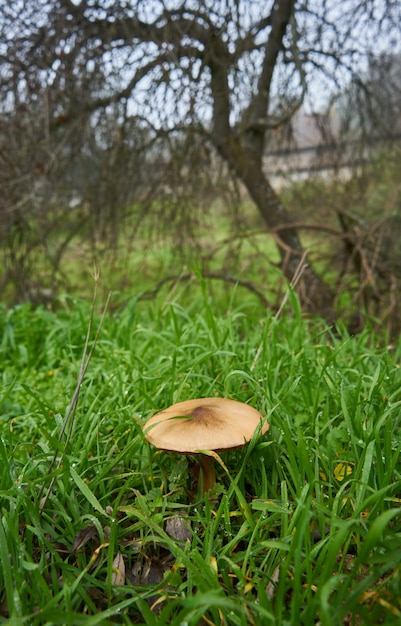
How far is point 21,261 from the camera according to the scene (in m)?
5.37

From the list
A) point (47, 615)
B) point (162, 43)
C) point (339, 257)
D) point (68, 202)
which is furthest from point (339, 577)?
point (68, 202)

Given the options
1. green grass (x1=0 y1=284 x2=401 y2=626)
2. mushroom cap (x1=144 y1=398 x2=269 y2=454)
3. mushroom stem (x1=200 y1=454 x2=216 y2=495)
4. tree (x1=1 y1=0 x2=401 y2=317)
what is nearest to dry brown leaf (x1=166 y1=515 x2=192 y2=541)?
green grass (x1=0 y1=284 x2=401 y2=626)

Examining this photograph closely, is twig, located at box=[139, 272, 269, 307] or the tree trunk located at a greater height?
the tree trunk

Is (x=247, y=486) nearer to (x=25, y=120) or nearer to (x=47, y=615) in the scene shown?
(x=47, y=615)

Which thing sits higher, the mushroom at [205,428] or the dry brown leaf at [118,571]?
the mushroom at [205,428]

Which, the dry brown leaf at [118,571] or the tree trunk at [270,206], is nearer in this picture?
the dry brown leaf at [118,571]

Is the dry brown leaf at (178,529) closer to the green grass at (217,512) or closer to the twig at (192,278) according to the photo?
the green grass at (217,512)

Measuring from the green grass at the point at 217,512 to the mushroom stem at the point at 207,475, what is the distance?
3 cm

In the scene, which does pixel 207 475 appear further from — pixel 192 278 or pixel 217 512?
pixel 192 278

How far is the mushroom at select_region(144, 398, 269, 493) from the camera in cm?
165

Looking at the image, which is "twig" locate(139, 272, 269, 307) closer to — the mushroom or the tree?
the tree

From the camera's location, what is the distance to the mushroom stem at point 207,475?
1.87 metres

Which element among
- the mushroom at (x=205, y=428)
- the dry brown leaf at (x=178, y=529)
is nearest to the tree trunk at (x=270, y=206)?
the mushroom at (x=205, y=428)

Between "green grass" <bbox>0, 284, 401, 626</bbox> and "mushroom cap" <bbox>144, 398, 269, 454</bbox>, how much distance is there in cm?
10
